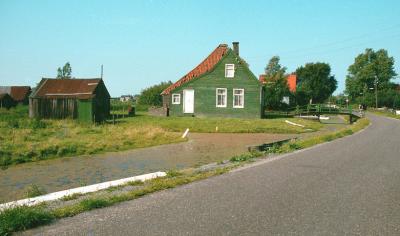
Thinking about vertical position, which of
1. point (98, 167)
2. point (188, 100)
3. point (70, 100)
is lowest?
point (98, 167)

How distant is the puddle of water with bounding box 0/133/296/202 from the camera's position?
34.7 ft

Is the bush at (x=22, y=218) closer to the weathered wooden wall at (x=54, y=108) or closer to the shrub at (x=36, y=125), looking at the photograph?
the shrub at (x=36, y=125)

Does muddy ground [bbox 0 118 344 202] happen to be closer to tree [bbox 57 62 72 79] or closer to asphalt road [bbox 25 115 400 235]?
asphalt road [bbox 25 115 400 235]

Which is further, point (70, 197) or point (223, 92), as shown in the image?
point (223, 92)

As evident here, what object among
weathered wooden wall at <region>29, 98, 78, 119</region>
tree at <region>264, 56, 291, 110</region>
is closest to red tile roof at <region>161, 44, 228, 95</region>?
weathered wooden wall at <region>29, 98, 78, 119</region>

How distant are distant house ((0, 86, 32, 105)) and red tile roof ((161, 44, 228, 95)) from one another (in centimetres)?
4790

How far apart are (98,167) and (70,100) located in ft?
88.0

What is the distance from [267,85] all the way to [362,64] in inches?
2266

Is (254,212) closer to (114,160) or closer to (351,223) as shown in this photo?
(351,223)

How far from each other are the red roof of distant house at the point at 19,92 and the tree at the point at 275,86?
4914 centimetres

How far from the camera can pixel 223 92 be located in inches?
1581

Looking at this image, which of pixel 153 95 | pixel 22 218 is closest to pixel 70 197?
pixel 22 218

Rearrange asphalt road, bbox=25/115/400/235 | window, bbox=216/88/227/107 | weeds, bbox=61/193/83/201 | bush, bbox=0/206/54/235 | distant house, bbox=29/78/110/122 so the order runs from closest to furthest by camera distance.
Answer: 1. bush, bbox=0/206/54/235
2. asphalt road, bbox=25/115/400/235
3. weeds, bbox=61/193/83/201
4. distant house, bbox=29/78/110/122
5. window, bbox=216/88/227/107

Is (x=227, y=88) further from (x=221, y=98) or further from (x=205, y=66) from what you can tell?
(x=205, y=66)
